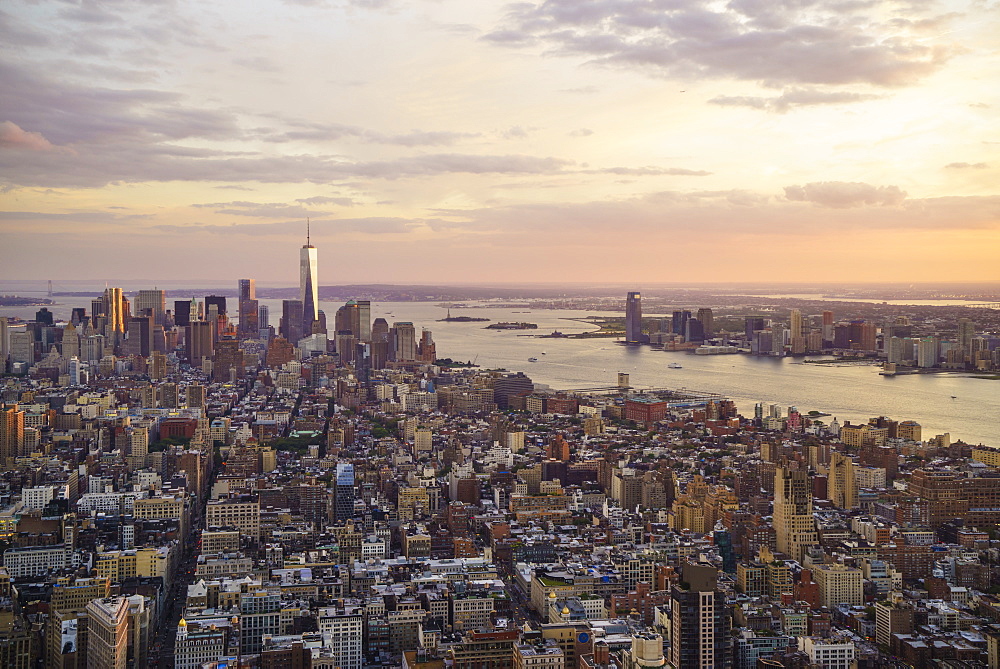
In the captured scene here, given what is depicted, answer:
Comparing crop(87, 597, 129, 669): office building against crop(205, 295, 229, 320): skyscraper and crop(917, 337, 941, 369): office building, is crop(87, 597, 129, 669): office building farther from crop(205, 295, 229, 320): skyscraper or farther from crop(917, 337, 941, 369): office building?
crop(917, 337, 941, 369): office building

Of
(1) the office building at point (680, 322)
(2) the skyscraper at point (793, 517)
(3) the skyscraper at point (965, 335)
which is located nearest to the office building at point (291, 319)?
(1) the office building at point (680, 322)

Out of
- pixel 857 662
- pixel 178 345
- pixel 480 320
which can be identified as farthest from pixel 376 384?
pixel 480 320

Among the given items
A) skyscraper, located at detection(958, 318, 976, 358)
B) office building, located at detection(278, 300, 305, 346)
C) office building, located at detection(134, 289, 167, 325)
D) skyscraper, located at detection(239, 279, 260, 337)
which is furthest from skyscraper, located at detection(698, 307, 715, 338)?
office building, located at detection(134, 289, 167, 325)

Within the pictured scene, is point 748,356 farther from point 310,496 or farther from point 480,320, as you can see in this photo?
point 310,496

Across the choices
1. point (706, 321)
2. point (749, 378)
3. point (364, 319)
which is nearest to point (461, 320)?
point (706, 321)

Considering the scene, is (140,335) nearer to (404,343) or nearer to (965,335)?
(404,343)

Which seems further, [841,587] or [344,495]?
[344,495]
